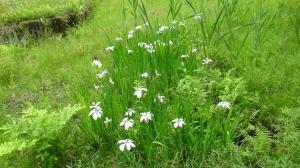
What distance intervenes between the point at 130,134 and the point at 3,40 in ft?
13.1

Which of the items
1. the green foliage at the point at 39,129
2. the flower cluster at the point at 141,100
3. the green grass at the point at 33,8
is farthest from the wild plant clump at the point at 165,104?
the green grass at the point at 33,8

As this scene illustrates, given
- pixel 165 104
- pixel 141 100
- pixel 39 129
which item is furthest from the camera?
pixel 165 104

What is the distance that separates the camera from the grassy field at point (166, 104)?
278 cm

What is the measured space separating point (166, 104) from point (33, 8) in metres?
4.27

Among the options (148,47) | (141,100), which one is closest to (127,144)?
(141,100)

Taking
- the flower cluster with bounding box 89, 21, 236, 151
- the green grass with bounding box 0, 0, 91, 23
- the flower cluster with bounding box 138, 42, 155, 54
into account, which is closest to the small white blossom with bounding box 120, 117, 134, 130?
the flower cluster with bounding box 89, 21, 236, 151

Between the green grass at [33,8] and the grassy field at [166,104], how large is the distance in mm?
1643

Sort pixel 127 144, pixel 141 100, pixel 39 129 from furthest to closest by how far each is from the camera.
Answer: pixel 141 100 < pixel 39 129 < pixel 127 144

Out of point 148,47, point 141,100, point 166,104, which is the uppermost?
point 148,47

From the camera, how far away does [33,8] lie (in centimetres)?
660

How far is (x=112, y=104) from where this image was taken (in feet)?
9.98

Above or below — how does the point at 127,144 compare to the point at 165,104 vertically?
above

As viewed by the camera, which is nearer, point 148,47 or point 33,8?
point 148,47

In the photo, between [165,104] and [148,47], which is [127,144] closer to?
[165,104]
